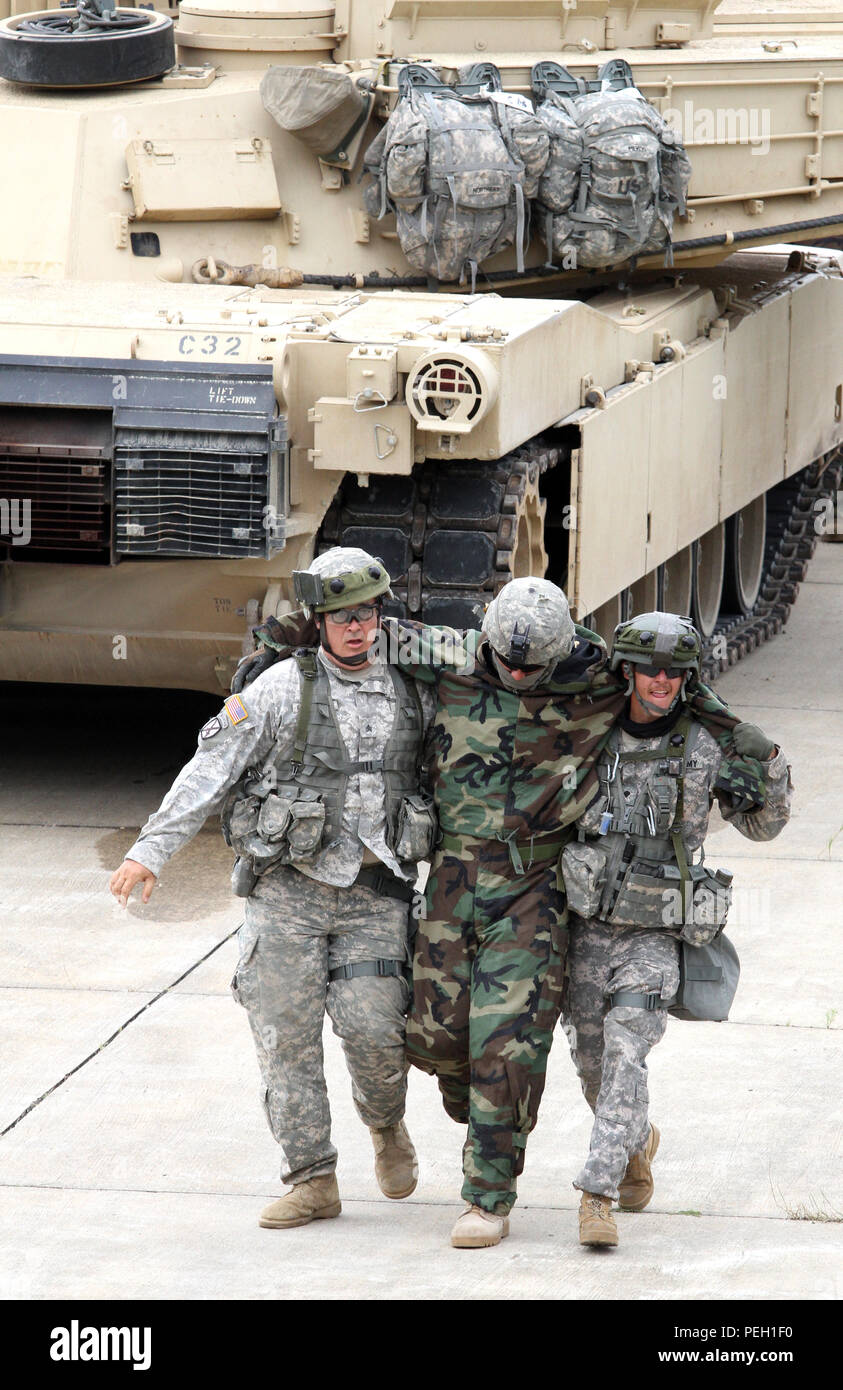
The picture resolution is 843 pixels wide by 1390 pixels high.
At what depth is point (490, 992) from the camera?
4.90 meters

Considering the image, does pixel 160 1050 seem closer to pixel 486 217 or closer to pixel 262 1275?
pixel 262 1275

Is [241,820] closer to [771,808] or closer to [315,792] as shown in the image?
[315,792]

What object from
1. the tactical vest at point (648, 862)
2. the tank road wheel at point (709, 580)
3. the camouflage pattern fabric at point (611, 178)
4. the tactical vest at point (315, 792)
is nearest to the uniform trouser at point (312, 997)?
the tactical vest at point (315, 792)

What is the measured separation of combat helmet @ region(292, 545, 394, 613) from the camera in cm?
498

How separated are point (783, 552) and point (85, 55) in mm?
6160

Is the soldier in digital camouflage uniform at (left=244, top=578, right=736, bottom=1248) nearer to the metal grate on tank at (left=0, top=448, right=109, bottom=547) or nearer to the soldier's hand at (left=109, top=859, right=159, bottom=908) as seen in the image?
the soldier's hand at (left=109, top=859, right=159, bottom=908)

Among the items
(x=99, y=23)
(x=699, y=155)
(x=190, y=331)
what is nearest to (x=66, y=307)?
(x=190, y=331)

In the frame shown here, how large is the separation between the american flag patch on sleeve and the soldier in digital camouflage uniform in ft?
1.48

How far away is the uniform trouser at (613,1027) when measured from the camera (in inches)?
190

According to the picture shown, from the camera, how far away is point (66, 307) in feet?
29.0

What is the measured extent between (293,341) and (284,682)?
3501 mm

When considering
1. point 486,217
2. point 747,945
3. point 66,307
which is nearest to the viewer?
point 747,945

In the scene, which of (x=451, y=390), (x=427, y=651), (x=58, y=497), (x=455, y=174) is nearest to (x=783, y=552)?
(x=455, y=174)

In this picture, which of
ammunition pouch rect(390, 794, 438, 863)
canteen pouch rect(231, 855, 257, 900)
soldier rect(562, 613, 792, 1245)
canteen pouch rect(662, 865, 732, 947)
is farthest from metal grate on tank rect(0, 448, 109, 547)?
canteen pouch rect(662, 865, 732, 947)
